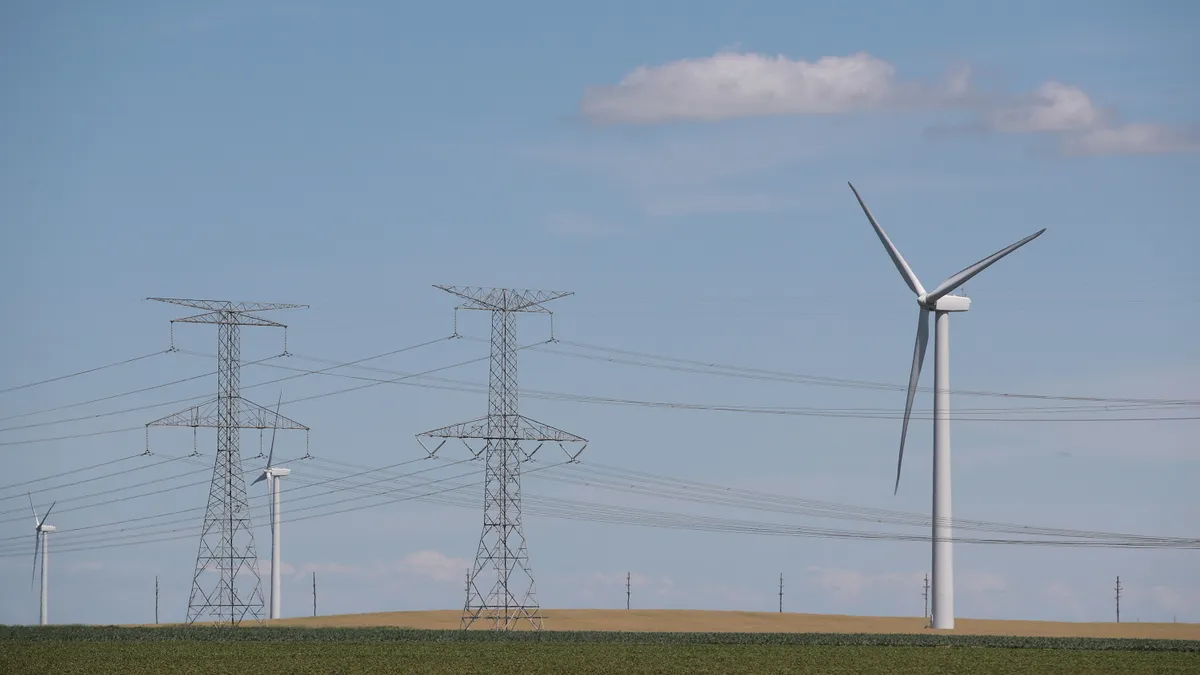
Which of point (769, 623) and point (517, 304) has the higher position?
point (517, 304)

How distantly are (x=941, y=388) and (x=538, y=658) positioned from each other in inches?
1454

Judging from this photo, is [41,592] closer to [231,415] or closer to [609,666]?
[231,415]

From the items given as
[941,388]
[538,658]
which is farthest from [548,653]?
[941,388]

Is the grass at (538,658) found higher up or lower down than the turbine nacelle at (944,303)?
lower down

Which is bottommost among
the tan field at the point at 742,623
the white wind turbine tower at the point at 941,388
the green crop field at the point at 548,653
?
the tan field at the point at 742,623

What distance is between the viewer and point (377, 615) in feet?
562

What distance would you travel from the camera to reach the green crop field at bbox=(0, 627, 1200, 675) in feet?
291

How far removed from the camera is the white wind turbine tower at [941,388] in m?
116

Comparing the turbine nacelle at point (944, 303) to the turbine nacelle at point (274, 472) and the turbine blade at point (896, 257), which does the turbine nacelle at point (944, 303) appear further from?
the turbine nacelle at point (274, 472)

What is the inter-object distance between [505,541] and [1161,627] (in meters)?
74.9

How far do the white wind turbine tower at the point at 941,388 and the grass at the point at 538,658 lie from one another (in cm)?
1122

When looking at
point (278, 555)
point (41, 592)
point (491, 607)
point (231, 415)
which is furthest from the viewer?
point (41, 592)

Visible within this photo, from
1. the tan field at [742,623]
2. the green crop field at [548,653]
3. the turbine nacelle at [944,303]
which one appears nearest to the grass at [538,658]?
the green crop field at [548,653]

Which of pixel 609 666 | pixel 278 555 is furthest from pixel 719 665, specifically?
pixel 278 555
